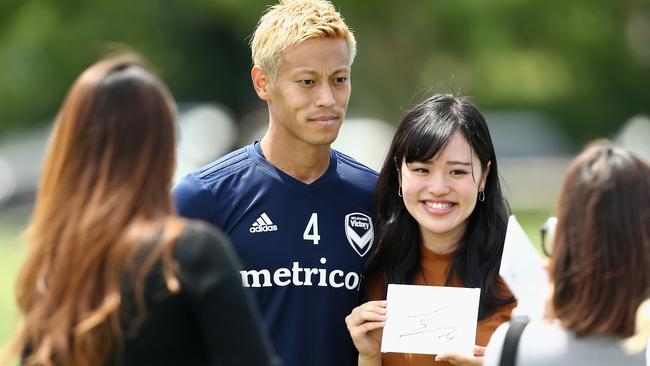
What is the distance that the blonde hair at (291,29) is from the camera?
201 inches

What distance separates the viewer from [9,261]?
55.7 ft

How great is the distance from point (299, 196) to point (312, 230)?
0.17 metres

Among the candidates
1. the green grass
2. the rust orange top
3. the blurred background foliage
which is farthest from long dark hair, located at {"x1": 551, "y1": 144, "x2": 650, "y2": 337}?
the blurred background foliage

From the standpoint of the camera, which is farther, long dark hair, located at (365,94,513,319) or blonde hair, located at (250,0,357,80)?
blonde hair, located at (250,0,357,80)

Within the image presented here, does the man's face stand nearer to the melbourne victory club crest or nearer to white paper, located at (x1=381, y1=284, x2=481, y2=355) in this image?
the melbourne victory club crest

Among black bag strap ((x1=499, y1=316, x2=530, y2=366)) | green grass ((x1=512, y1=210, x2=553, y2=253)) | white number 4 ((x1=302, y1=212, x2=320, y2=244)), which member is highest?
green grass ((x1=512, y1=210, x2=553, y2=253))

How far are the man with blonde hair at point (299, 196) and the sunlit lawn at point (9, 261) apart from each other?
1.36 meters

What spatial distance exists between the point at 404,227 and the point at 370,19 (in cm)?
1854

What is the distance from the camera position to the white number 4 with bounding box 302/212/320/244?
502 cm

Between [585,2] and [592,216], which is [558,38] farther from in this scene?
[592,216]

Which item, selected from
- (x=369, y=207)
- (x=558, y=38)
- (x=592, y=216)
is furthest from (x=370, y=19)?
(x=592, y=216)

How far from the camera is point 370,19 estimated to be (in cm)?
2323

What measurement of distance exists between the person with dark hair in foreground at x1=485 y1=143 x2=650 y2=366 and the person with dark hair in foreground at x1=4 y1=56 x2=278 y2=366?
0.85 m
